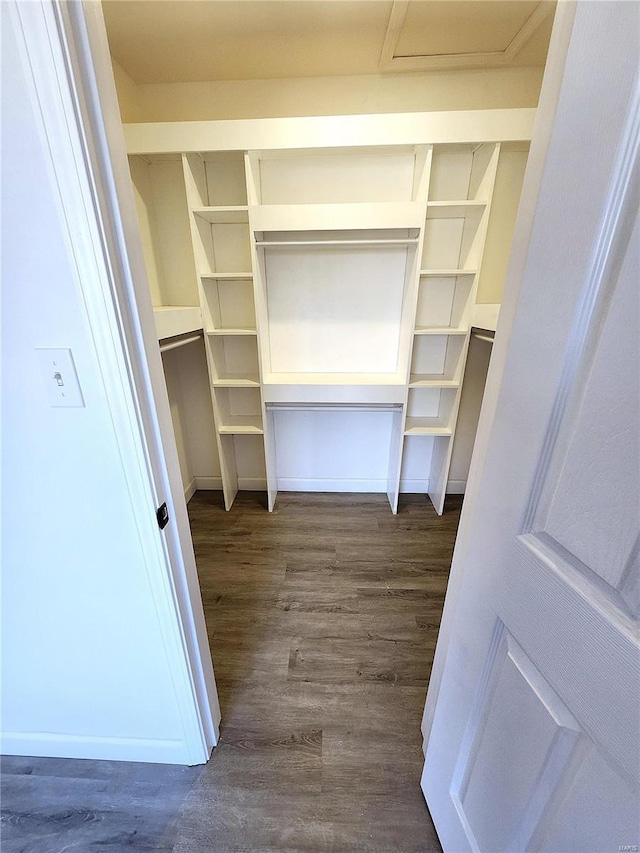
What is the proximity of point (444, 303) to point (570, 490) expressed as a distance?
201 cm

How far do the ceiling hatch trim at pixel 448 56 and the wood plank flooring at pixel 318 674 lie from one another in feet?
8.61

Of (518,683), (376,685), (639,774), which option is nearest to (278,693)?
(376,685)

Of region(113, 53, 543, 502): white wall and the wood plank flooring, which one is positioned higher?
region(113, 53, 543, 502): white wall

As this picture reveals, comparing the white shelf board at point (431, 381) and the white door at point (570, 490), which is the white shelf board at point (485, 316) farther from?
the white door at point (570, 490)

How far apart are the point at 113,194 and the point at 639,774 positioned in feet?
3.69

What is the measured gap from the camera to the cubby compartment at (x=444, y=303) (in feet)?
6.64

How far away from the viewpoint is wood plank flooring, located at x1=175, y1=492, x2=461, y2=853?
98 cm

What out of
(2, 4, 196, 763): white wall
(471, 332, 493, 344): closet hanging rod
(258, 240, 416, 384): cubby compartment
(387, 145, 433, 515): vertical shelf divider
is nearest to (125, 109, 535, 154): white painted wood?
(387, 145, 433, 515): vertical shelf divider

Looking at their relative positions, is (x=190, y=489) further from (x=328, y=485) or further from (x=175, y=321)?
(x=175, y=321)

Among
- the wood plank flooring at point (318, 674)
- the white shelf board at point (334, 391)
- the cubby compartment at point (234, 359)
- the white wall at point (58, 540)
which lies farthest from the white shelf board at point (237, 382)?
the white wall at point (58, 540)

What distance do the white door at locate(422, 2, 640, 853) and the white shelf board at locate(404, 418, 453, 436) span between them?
160 cm

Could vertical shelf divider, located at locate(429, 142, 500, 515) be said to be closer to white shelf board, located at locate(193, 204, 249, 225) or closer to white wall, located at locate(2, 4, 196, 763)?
white shelf board, located at locate(193, 204, 249, 225)

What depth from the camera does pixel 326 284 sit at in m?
2.18

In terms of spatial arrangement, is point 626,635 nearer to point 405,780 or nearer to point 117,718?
point 405,780
